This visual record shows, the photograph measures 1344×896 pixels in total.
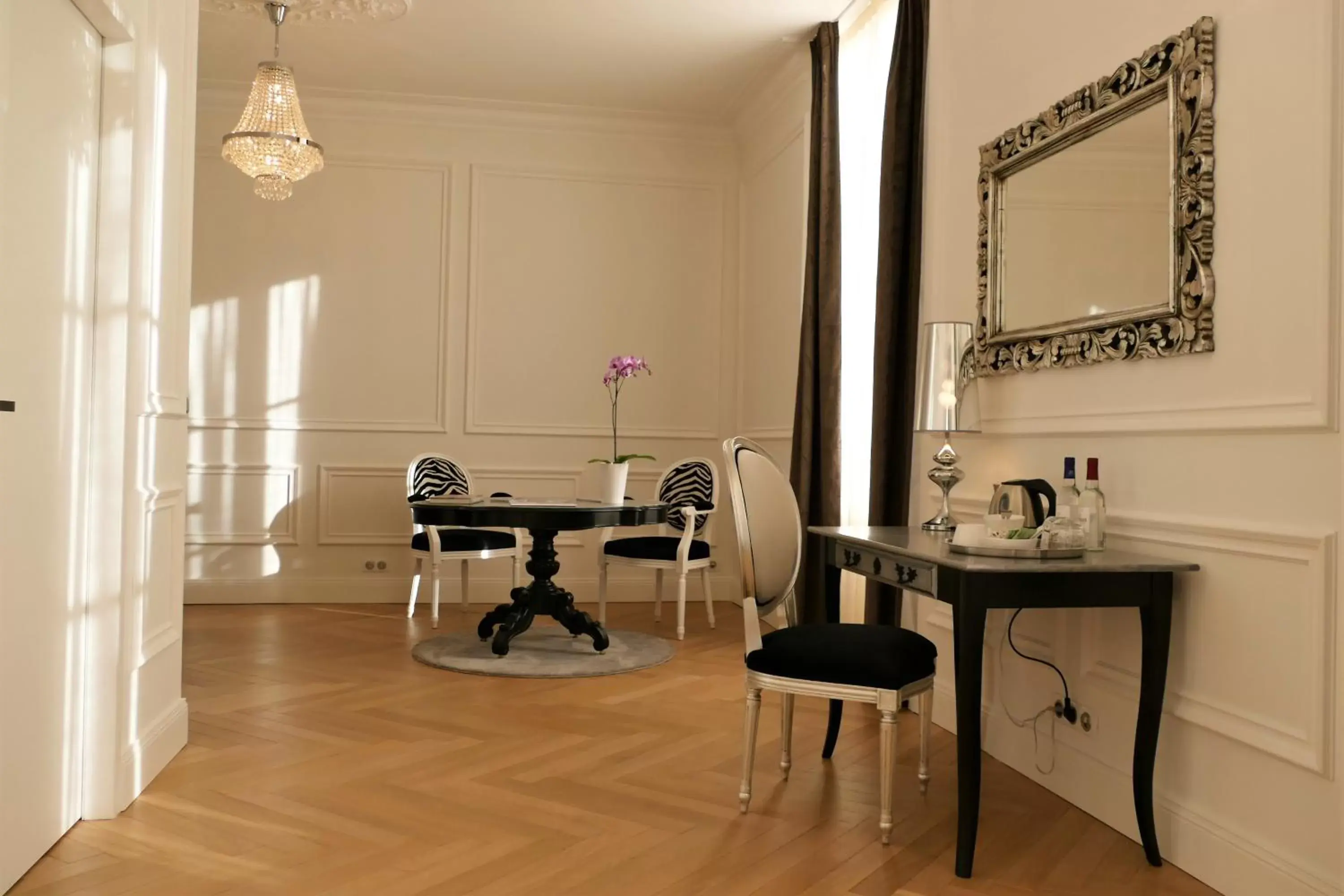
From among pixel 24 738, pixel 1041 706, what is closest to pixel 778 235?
pixel 1041 706

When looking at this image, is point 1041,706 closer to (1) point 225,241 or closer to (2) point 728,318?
(2) point 728,318

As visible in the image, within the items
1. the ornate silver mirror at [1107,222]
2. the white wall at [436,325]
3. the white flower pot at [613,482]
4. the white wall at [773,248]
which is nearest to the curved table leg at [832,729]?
the ornate silver mirror at [1107,222]

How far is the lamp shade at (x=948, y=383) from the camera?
341 cm

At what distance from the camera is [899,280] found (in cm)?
418

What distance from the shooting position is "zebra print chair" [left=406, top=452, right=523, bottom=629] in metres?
5.50

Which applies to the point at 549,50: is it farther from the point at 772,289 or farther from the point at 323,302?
the point at 323,302

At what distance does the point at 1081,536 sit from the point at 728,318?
4.49 metres

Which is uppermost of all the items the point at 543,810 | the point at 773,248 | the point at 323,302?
the point at 773,248

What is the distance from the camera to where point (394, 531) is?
21.5 ft

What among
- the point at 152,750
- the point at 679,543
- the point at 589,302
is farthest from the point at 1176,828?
the point at 589,302

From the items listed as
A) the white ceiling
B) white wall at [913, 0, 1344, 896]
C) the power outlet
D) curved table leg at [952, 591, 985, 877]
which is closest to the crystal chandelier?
the white ceiling

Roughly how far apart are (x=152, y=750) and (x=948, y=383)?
256 cm

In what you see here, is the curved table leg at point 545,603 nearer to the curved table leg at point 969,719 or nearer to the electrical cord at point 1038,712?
the electrical cord at point 1038,712

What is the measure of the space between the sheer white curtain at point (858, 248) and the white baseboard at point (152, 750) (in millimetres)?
2826
